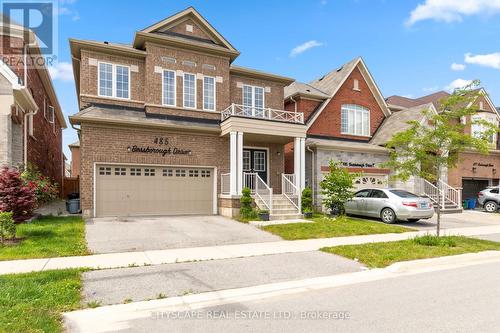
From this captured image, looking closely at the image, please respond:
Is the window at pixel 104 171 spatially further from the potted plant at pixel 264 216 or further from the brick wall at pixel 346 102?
the brick wall at pixel 346 102

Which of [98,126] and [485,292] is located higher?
[98,126]

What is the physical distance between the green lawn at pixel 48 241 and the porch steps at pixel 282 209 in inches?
297

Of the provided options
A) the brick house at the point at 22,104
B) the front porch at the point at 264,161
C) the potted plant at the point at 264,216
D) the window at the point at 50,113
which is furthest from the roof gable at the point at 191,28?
the window at the point at 50,113

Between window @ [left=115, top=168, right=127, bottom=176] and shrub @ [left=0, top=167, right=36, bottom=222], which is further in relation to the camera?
window @ [left=115, top=168, right=127, bottom=176]

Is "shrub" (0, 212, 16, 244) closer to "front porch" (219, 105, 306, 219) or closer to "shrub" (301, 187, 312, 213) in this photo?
"front porch" (219, 105, 306, 219)

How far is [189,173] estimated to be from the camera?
1686 cm

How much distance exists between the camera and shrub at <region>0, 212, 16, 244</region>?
8.81 metres

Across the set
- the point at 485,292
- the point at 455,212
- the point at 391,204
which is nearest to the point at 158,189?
the point at 391,204

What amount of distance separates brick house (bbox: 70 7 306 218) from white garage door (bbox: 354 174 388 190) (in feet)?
16.6

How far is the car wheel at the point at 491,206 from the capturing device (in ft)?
69.8

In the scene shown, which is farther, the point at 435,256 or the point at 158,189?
the point at 158,189

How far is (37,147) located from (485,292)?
20671 millimetres

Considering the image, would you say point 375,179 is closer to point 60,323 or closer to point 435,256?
point 435,256

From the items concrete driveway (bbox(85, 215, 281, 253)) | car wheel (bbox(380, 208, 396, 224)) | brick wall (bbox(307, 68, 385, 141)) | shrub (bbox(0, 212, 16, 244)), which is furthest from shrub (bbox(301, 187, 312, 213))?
shrub (bbox(0, 212, 16, 244))
